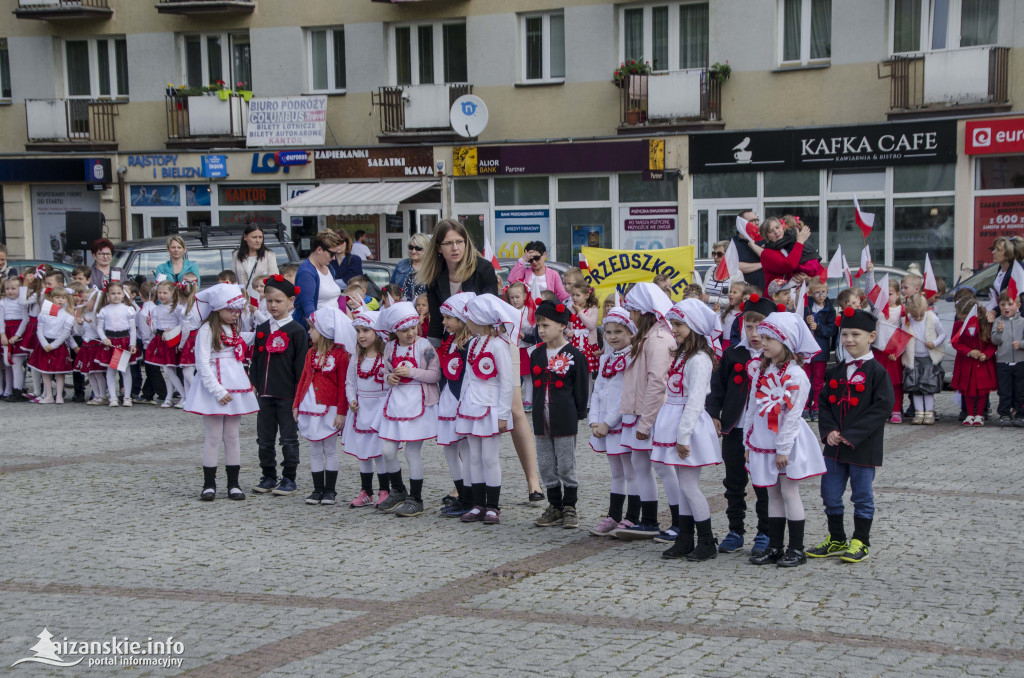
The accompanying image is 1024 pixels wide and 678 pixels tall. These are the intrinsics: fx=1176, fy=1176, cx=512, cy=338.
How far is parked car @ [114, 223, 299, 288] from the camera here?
18578 mm

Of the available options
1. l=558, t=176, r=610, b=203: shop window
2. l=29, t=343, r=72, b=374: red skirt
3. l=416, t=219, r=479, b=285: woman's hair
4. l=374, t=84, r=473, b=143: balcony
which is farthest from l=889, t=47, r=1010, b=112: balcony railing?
l=416, t=219, r=479, b=285: woman's hair

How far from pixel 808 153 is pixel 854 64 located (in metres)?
2.05

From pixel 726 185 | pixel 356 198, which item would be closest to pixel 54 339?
pixel 356 198

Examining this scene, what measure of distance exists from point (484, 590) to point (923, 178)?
19852mm

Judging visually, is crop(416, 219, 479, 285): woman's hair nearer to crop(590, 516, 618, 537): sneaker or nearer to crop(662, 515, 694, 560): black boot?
crop(590, 516, 618, 537): sneaker

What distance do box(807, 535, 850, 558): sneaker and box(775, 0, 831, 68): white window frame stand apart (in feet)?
63.1

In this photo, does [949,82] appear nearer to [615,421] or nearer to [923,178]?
[923,178]

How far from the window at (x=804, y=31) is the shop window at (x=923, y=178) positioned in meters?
2.98

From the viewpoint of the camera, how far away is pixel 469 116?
26719 mm

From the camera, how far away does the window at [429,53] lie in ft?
92.0

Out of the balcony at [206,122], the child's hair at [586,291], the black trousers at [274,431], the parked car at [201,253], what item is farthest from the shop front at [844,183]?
the black trousers at [274,431]

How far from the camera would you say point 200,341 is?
931 cm

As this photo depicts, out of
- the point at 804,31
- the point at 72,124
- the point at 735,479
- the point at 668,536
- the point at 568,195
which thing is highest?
the point at 804,31

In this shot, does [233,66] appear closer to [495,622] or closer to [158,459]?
[158,459]
